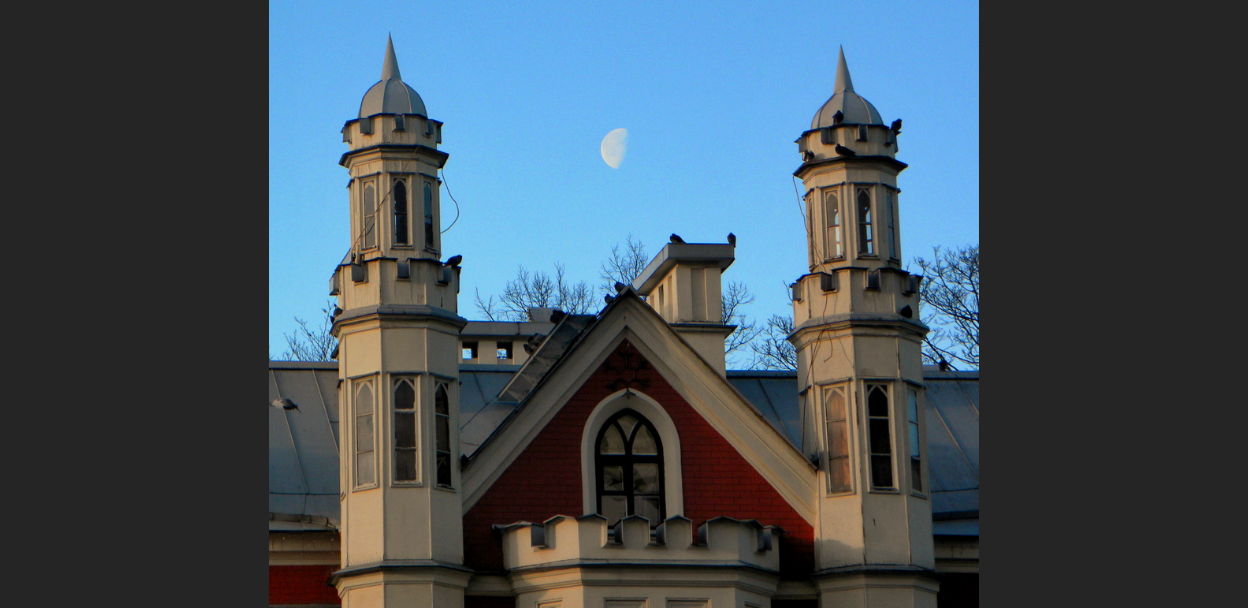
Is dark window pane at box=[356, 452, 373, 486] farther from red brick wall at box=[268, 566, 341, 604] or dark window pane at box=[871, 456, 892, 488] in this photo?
dark window pane at box=[871, 456, 892, 488]

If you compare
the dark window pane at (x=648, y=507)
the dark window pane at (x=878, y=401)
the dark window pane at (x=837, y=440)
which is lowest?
the dark window pane at (x=648, y=507)

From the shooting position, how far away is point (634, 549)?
28.0 metres

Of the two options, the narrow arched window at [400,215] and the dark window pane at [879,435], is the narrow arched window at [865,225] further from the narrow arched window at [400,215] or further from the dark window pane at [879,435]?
the narrow arched window at [400,215]

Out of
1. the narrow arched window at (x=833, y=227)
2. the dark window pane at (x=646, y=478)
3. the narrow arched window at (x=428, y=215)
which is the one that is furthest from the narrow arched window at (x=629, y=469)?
the narrow arched window at (x=833, y=227)

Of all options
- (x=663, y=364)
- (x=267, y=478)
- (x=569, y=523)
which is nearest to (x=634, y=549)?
(x=569, y=523)

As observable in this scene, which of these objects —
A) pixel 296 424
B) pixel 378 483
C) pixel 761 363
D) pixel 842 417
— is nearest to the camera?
pixel 378 483

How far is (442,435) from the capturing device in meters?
28.5

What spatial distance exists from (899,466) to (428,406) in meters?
6.29

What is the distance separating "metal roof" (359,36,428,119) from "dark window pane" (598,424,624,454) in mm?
4862

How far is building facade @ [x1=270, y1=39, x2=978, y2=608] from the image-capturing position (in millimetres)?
27969

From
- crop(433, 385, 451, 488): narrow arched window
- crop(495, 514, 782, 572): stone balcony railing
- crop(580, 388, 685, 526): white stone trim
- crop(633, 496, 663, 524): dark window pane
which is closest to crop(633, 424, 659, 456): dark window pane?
crop(580, 388, 685, 526): white stone trim

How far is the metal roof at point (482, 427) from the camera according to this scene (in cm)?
3055

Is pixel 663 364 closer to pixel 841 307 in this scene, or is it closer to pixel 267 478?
pixel 841 307

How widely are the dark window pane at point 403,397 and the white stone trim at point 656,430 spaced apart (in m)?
2.43
